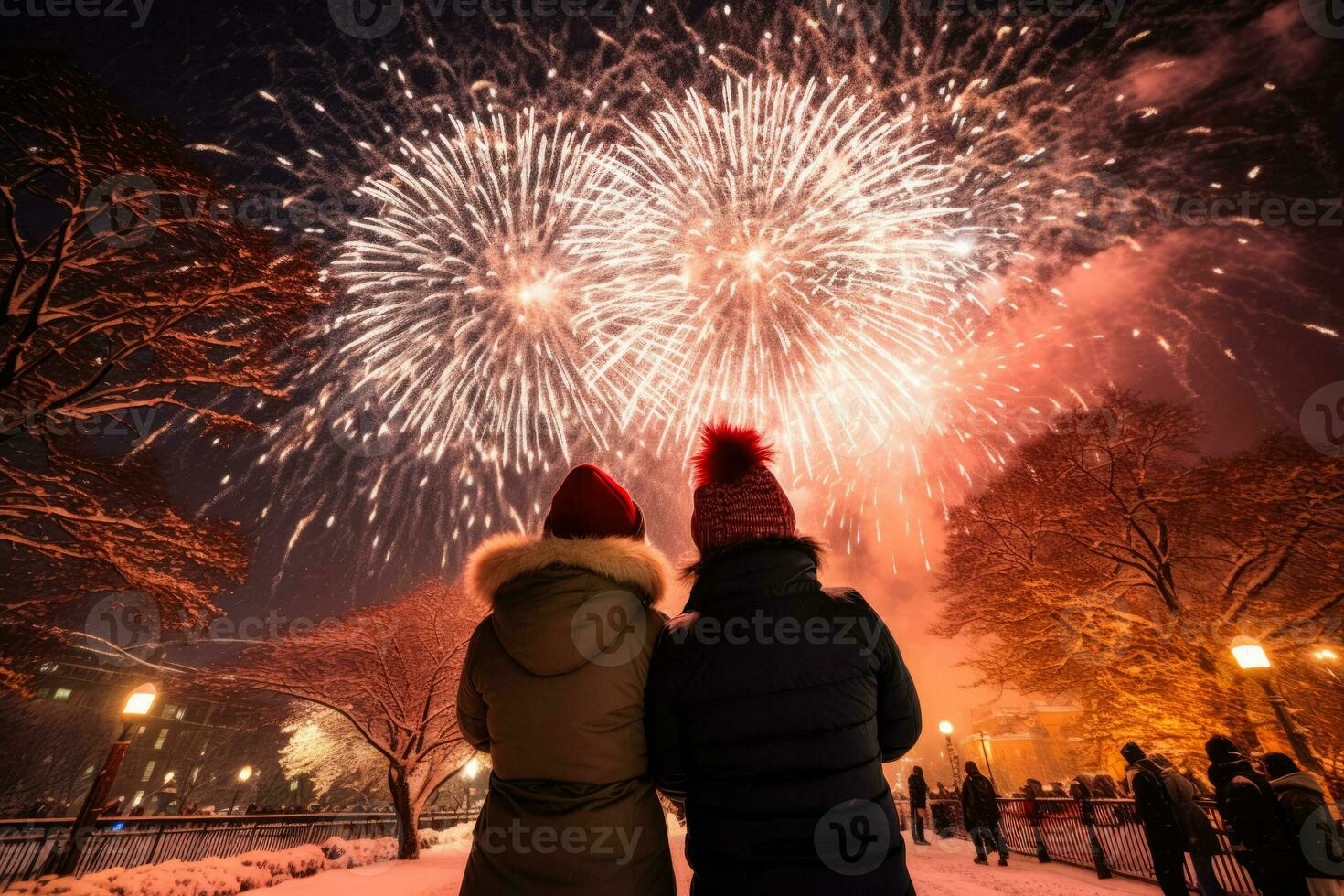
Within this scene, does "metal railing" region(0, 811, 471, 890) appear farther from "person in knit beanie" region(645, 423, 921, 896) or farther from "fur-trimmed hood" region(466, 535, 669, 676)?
"person in knit beanie" region(645, 423, 921, 896)

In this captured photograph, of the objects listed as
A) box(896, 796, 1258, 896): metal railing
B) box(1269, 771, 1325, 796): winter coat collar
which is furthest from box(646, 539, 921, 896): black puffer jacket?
box(896, 796, 1258, 896): metal railing

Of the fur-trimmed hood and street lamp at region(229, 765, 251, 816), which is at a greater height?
the fur-trimmed hood

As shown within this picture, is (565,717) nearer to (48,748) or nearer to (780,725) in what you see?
(780,725)

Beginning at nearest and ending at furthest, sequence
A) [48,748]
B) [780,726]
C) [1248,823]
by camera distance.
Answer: [780,726] < [1248,823] < [48,748]

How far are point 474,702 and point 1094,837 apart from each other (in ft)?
43.5

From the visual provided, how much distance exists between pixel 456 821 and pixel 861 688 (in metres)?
31.1

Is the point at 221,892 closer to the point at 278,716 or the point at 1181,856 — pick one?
the point at 1181,856

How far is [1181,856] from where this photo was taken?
673cm

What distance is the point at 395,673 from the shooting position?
18469 mm

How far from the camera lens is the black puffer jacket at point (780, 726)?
5.84 feet

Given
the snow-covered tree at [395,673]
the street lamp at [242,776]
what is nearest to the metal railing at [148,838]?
the snow-covered tree at [395,673]

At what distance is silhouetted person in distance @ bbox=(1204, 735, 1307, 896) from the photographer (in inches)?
194

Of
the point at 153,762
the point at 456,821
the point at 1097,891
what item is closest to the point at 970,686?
the point at 1097,891

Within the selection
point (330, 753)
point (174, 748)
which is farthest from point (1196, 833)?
point (174, 748)
